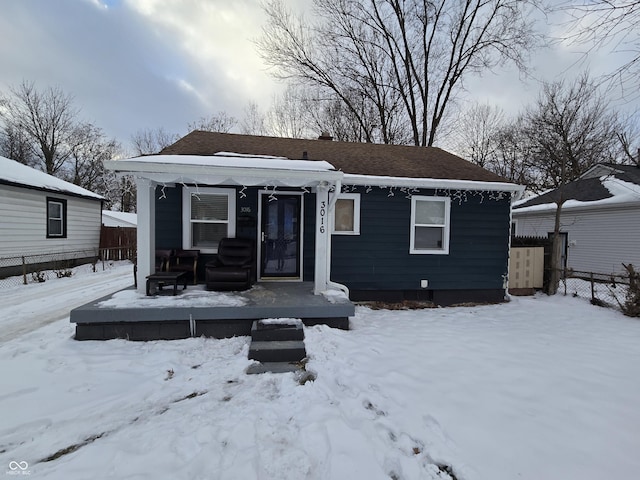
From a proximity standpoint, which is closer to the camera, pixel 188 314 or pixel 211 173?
pixel 188 314

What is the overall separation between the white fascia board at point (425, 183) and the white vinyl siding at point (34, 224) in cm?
1037

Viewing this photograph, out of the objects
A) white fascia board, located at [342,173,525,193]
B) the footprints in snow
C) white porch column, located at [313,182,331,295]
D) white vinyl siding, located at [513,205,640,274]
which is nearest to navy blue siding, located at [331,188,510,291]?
white fascia board, located at [342,173,525,193]

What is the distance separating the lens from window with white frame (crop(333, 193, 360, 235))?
679 cm

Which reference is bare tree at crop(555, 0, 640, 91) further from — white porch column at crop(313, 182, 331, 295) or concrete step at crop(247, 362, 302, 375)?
concrete step at crop(247, 362, 302, 375)

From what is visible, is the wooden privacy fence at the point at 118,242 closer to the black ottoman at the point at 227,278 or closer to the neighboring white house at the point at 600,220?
the black ottoman at the point at 227,278

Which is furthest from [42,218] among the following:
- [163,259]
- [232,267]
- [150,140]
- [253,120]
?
[150,140]

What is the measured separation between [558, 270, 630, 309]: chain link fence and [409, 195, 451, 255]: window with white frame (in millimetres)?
3041

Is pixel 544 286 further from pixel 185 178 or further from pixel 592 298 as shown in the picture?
pixel 185 178

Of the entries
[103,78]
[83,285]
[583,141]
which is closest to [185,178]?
[83,285]

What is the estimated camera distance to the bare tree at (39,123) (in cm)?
2080

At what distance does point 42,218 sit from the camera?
10617 millimetres

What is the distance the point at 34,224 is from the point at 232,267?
9.22 meters

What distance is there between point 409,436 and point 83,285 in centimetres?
927

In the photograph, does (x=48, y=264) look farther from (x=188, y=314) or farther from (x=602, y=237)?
(x=602, y=237)
